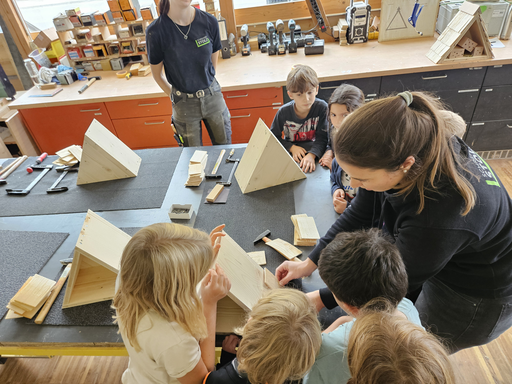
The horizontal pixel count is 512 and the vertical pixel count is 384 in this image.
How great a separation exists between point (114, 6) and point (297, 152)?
2.64m

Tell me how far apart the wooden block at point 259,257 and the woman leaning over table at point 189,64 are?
5.42 feet

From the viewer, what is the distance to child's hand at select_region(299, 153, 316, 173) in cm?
201

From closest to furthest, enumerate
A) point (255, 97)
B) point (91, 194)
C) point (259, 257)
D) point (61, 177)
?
point (259, 257) → point (91, 194) → point (61, 177) → point (255, 97)

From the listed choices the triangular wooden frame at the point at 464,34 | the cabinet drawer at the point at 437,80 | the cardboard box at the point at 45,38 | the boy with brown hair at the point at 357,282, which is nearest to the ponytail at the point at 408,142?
the boy with brown hair at the point at 357,282

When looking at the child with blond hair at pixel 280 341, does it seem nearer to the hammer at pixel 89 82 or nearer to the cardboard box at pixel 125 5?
the hammer at pixel 89 82

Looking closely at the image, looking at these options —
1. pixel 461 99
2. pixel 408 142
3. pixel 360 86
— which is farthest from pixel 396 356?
pixel 461 99

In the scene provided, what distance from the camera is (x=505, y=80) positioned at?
2961 millimetres

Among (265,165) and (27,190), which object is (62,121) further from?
(265,165)

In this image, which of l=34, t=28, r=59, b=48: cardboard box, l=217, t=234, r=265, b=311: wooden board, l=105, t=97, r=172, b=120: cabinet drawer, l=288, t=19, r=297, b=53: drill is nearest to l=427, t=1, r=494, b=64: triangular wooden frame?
l=288, t=19, r=297, b=53: drill

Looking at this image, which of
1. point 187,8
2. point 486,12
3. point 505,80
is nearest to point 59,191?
point 187,8

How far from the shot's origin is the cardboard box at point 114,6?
3.32 metres

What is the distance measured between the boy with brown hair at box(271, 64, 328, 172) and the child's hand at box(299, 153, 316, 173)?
3 centimetres

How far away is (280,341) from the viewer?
34.7 inches

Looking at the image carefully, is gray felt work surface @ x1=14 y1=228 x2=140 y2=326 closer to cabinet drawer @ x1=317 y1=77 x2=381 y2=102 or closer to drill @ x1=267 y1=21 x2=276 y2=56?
cabinet drawer @ x1=317 y1=77 x2=381 y2=102
